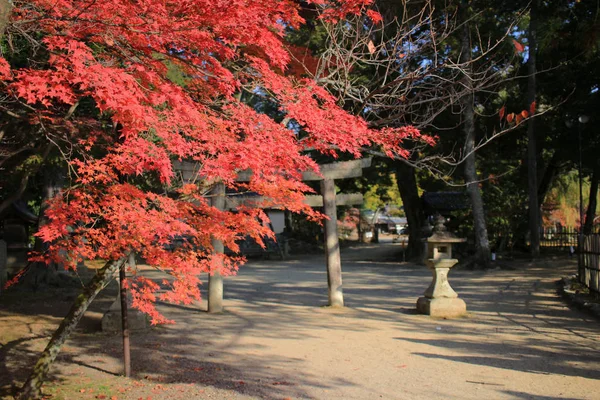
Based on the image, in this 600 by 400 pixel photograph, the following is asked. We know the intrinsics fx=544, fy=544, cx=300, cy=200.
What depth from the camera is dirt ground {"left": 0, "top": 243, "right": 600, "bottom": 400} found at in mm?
6070

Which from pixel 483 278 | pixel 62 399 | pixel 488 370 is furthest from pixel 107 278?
pixel 483 278

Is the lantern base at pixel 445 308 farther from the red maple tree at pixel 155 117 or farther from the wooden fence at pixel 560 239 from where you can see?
the wooden fence at pixel 560 239

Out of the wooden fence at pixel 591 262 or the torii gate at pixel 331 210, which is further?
the torii gate at pixel 331 210

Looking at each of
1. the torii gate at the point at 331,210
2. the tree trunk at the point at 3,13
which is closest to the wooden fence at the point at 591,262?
the torii gate at the point at 331,210

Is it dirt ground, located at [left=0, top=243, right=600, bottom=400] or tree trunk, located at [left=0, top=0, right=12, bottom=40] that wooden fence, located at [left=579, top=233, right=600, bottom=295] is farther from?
tree trunk, located at [left=0, top=0, right=12, bottom=40]

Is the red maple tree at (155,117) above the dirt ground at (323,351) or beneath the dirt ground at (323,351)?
above

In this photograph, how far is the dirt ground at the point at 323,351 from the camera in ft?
19.9

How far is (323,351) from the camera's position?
7910 mm

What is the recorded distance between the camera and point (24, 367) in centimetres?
743

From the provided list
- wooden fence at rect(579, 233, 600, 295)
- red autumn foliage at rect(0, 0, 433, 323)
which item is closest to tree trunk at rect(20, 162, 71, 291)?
red autumn foliage at rect(0, 0, 433, 323)

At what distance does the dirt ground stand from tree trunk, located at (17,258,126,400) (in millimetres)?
303

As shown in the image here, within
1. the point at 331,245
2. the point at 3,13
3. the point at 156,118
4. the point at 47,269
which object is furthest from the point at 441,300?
the point at 47,269

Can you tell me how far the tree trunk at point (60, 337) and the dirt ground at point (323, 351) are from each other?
303 millimetres

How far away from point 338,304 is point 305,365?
488 centimetres
